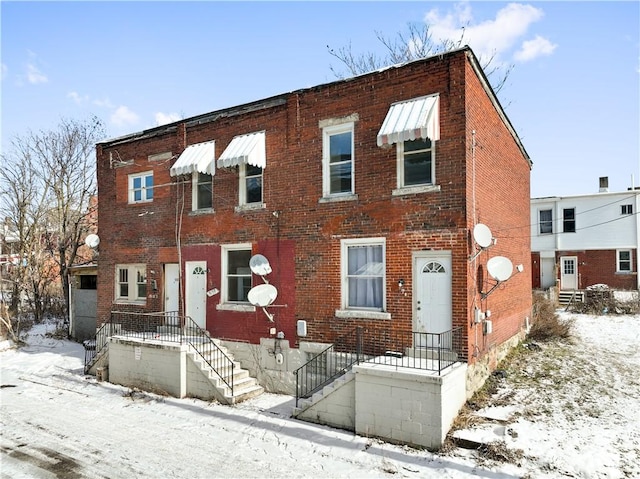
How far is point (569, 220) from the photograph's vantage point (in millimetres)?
27375

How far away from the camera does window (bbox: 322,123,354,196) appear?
11.3m

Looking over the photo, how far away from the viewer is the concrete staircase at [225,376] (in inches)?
439

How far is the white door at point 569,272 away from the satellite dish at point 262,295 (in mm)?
22655

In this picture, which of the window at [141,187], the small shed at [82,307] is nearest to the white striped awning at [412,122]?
the window at [141,187]

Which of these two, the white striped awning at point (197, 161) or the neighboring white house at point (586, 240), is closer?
the white striped awning at point (197, 161)

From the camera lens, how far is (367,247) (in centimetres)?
1095

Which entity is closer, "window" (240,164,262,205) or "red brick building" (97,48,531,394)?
"red brick building" (97,48,531,394)

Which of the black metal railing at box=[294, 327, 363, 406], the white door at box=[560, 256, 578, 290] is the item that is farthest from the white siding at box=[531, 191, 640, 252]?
the black metal railing at box=[294, 327, 363, 406]

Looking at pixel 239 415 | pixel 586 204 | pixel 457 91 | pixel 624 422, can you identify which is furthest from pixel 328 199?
pixel 586 204

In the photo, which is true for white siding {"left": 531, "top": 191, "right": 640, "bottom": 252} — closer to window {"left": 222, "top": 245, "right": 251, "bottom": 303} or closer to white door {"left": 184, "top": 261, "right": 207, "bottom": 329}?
window {"left": 222, "top": 245, "right": 251, "bottom": 303}

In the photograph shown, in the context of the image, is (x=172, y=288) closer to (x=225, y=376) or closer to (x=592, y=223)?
(x=225, y=376)

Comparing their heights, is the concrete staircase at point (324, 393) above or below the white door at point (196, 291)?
below

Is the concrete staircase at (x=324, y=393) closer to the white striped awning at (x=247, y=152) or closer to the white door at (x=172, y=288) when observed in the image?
the white door at (x=172, y=288)

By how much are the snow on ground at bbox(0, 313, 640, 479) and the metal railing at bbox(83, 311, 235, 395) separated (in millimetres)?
1213
